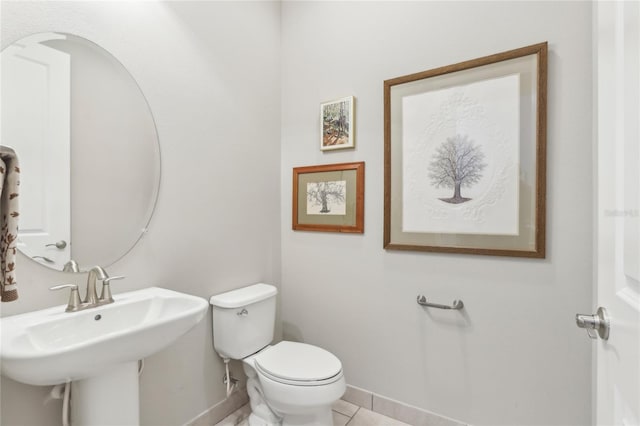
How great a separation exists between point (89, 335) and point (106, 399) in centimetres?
23

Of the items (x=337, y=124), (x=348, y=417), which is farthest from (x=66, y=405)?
(x=337, y=124)

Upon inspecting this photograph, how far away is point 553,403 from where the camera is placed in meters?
1.38

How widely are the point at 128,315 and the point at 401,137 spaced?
1.53 metres

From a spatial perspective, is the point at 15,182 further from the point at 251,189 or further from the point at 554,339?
the point at 554,339

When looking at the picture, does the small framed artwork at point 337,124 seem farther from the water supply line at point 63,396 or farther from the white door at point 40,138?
the water supply line at point 63,396

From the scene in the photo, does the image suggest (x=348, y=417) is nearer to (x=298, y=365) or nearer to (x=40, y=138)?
(x=298, y=365)

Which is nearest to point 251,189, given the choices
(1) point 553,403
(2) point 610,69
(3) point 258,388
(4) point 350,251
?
(4) point 350,251

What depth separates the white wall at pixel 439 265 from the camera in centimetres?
134

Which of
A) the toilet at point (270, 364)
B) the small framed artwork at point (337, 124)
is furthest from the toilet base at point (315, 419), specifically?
the small framed artwork at point (337, 124)

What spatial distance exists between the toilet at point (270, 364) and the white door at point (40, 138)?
0.78m

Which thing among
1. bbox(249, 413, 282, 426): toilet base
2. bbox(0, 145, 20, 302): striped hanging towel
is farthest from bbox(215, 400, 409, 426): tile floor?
bbox(0, 145, 20, 302): striped hanging towel

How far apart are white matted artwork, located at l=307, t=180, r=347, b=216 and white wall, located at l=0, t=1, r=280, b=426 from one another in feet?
0.88

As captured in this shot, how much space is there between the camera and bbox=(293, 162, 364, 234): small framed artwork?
73.9 inches

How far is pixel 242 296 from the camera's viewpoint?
1.71 metres
